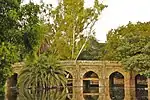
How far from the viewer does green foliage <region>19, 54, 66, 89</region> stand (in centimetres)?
3825

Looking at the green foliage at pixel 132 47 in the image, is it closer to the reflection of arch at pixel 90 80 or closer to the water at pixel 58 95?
the water at pixel 58 95

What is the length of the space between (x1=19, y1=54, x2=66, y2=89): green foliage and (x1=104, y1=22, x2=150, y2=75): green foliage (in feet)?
23.8

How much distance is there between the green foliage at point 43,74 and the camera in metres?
38.2

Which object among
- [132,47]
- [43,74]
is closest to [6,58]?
[43,74]

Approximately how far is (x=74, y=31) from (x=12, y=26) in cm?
3280

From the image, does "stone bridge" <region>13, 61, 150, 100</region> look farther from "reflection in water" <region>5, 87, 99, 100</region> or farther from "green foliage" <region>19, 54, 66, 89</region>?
"reflection in water" <region>5, 87, 99, 100</region>

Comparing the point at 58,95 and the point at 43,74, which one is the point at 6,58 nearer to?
the point at 58,95

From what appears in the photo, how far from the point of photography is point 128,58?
40.8 meters

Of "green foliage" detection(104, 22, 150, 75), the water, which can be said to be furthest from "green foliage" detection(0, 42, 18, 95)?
"green foliage" detection(104, 22, 150, 75)

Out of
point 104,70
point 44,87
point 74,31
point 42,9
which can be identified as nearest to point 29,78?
point 44,87

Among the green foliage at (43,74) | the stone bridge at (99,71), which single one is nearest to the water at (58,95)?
the green foliage at (43,74)

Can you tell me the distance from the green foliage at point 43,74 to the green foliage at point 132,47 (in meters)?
7.27

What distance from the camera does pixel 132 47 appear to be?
41031mm

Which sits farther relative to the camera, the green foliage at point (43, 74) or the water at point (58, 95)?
the green foliage at point (43, 74)
